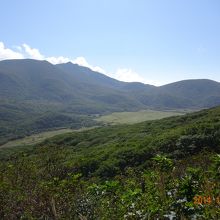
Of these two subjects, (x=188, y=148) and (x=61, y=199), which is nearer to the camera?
(x=61, y=199)

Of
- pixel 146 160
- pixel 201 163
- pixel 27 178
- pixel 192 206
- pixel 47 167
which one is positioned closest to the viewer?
pixel 192 206

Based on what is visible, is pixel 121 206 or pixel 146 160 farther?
pixel 146 160

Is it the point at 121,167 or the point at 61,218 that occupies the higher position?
the point at 61,218

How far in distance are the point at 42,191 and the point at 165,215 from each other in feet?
14.7

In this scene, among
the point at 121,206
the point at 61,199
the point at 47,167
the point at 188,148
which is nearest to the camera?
the point at 121,206

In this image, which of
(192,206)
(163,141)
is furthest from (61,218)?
(163,141)

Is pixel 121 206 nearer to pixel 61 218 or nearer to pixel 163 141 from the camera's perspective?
pixel 61 218

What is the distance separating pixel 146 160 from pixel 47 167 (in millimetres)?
17944

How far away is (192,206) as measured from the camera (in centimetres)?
777

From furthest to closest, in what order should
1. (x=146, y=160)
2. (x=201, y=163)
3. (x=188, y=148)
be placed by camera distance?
(x=146, y=160) < (x=188, y=148) < (x=201, y=163)

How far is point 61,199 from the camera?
1083 centimetres

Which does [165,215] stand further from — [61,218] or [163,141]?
[163,141]

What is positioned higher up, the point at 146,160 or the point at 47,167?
the point at 47,167

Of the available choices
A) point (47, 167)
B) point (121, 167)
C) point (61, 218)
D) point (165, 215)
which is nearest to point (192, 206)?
point (165, 215)
